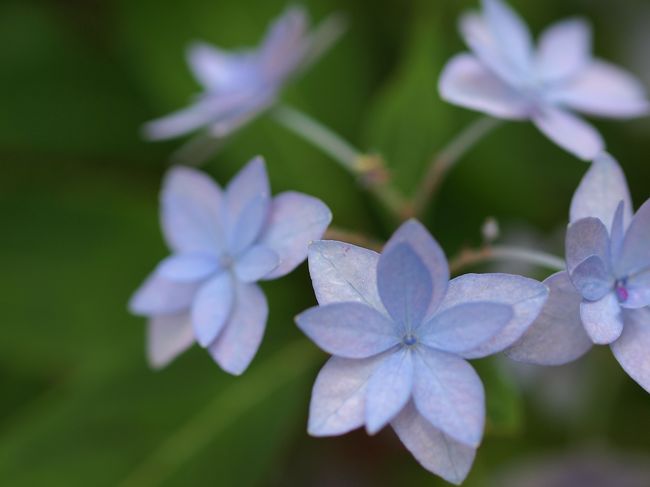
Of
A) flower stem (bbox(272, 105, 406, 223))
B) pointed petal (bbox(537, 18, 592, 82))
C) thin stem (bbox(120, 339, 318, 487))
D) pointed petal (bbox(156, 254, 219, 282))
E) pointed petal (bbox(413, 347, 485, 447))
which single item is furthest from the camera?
thin stem (bbox(120, 339, 318, 487))

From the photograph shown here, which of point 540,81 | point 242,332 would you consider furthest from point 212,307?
point 540,81

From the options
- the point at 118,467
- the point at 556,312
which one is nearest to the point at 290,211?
the point at 556,312

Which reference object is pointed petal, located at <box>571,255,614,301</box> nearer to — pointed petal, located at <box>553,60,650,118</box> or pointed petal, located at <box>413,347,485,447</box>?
pointed petal, located at <box>413,347,485,447</box>

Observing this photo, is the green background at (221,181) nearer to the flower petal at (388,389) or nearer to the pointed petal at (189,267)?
the pointed petal at (189,267)

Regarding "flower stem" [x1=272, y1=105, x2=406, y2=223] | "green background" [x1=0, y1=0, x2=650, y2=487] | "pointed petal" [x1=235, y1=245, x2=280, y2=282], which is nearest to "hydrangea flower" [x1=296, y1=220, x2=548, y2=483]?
"pointed petal" [x1=235, y1=245, x2=280, y2=282]

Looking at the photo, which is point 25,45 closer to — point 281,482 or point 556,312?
point 281,482

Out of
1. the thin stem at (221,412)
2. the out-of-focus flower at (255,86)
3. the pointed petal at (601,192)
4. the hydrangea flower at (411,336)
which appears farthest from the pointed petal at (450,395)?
the thin stem at (221,412)

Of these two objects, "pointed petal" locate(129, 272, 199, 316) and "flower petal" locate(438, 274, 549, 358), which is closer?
"flower petal" locate(438, 274, 549, 358)
